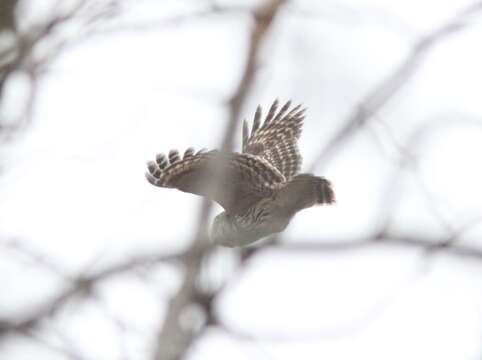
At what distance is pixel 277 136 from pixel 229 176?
5.32 ft

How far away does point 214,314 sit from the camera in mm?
2043

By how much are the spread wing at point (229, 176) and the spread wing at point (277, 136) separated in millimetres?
791

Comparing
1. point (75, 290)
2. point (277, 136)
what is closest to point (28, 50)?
point (75, 290)

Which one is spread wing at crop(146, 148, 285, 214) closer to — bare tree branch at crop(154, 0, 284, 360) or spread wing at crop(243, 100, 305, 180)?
spread wing at crop(243, 100, 305, 180)

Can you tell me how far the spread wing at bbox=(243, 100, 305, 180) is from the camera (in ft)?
22.5

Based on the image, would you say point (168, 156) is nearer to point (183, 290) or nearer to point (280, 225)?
point (280, 225)

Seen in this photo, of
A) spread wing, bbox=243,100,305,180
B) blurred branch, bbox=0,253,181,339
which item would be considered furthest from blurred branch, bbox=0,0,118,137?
spread wing, bbox=243,100,305,180

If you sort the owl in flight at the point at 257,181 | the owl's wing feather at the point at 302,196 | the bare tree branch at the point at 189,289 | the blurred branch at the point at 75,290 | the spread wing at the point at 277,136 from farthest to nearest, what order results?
the spread wing at the point at 277,136
the owl in flight at the point at 257,181
the owl's wing feather at the point at 302,196
the blurred branch at the point at 75,290
the bare tree branch at the point at 189,289

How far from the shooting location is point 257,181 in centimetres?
586

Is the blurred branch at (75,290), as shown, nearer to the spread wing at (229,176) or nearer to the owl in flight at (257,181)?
the owl in flight at (257,181)

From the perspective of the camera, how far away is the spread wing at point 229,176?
17.2ft

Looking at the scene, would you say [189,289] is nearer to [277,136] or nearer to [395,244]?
[395,244]

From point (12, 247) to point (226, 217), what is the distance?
2990 millimetres

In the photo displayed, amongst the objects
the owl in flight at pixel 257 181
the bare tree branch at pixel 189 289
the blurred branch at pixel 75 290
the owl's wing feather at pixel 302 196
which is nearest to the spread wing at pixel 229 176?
the owl in flight at pixel 257 181
